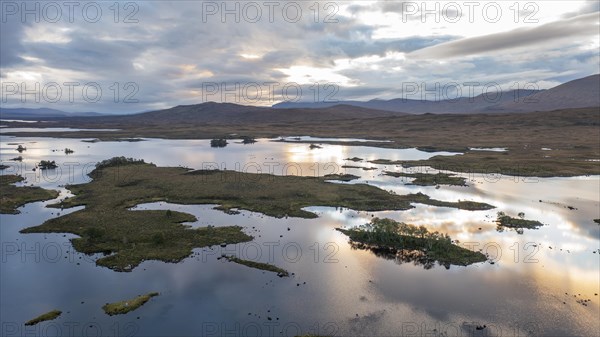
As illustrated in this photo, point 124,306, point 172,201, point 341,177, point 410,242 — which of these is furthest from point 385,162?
point 124,306

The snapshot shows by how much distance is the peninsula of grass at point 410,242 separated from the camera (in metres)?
36.0

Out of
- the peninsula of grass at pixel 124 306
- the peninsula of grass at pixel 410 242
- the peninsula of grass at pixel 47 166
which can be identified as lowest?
the peninsula of grass at pixel 124 306

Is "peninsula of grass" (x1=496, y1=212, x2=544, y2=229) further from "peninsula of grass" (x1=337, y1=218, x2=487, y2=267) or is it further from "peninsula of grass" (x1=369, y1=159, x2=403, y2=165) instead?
"peninsula of grass" (x1=369, y1=159, x2=403, y2=165)

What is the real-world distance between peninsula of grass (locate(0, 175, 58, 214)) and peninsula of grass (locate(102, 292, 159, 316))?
32.4 metres

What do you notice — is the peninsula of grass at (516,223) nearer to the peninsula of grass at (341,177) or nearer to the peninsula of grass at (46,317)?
the peninsula of grass at (341,177)

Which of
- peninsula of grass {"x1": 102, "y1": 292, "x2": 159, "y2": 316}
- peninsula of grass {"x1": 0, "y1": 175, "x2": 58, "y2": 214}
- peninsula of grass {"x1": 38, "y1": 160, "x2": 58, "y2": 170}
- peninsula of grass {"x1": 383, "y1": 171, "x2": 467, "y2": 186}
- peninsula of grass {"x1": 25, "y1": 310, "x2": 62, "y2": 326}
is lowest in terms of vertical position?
peninsula of grass {"x1": 25, "y1": 310, "x2": 62, "y2": 326}

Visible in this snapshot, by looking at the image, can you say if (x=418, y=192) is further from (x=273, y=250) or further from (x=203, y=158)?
(x=203, y=158)

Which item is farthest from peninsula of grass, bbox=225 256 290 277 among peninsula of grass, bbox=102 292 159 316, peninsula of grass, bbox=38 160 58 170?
peninsula of grass, bbox=38 160 58 170

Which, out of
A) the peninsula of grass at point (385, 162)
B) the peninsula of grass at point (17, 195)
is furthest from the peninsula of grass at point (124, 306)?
the peninsula of grass at point (385, 162)

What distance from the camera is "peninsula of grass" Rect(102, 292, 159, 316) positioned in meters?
26.8

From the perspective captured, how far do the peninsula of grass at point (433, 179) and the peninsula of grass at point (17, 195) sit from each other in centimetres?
5944

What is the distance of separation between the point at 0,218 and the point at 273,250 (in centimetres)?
3498

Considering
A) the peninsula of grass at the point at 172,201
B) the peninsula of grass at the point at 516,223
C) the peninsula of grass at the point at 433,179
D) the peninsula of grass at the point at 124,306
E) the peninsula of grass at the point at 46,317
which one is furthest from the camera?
the peninsula of grass at the point at 433,179

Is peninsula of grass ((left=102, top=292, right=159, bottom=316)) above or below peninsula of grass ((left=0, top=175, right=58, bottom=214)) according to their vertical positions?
below
